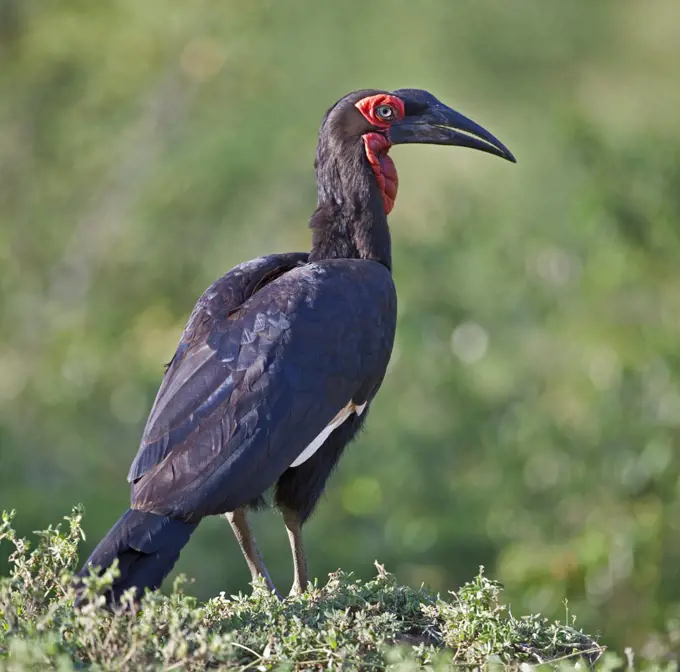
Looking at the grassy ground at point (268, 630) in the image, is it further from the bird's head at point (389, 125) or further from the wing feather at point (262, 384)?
the bird's head at point (389, 125)

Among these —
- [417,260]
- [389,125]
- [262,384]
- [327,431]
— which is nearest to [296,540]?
[327,431]

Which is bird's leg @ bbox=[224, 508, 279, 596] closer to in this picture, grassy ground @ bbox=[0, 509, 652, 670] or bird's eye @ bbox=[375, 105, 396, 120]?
grassy ground @ bbox=[0, 509, 652, 670]

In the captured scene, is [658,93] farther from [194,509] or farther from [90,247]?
[194,509]

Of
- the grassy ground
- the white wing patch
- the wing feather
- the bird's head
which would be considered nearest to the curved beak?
the bird's head

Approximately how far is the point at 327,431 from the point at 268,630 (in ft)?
3.24

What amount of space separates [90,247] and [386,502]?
5868 mm

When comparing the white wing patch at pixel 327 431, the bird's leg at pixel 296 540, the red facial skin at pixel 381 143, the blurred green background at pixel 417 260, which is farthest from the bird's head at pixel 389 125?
the blurred green background at pixel 417 260

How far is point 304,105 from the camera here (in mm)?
14117

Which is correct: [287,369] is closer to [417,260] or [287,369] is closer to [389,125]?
[389,125]

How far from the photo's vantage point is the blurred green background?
795 cm

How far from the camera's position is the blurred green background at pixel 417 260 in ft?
26.1

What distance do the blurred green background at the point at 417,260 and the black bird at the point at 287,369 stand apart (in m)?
2.44

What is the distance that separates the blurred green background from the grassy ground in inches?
106

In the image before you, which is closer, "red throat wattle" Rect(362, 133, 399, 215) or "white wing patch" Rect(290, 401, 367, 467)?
"white wing patch" Rect(290, 401, 367, 467)
